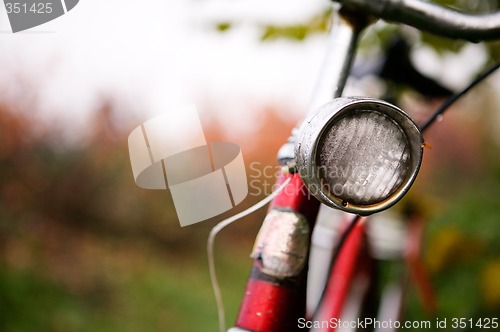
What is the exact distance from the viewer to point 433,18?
56 cm

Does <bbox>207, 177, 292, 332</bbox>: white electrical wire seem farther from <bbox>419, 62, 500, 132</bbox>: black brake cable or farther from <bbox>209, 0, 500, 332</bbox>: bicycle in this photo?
<bbox>419, 62, 500, 132</bbox>: black brake cable

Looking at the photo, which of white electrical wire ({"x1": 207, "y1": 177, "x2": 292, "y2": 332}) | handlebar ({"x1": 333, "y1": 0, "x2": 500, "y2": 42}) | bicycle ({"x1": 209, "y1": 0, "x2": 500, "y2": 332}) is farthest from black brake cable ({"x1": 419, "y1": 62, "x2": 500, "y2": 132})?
white electrical wire ({"x1": 207, "y1": 177, "x2": 292, "y2": 332})

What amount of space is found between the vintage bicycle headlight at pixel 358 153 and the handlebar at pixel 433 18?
0.44 feet

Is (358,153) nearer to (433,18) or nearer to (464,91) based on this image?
(433,18)

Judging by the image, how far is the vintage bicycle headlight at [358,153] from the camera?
1.56 feet

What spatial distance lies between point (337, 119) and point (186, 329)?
2.55m

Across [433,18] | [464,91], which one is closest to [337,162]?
[433,18]

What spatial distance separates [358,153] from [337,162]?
2cm

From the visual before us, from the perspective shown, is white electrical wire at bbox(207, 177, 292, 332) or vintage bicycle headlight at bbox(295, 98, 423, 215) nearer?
vintage bicycle headlight at bbox(295, 98, 423, 215)

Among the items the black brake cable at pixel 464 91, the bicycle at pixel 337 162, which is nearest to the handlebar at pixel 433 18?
the bicycle at pixel 337 162

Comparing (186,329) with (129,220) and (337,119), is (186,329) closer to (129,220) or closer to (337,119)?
(129,220)

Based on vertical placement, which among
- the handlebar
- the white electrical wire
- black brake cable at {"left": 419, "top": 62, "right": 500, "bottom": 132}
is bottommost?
the white electrical wire

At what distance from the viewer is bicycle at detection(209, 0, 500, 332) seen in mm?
483

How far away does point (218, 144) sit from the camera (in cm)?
76
